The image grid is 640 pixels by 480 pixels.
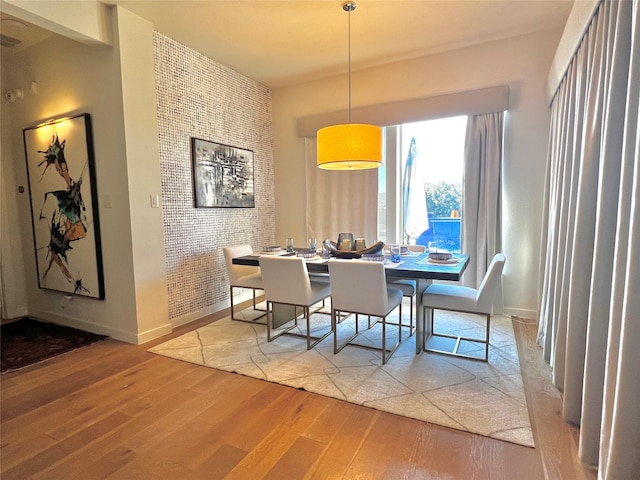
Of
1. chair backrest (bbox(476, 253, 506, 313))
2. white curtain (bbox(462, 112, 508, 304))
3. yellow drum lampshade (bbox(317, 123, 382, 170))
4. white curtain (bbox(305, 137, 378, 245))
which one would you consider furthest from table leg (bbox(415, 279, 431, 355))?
white curtain (bbox(305, 137, 378, 245))

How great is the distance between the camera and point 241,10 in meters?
2.90

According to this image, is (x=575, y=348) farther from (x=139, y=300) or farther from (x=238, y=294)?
(x=238, y=294)

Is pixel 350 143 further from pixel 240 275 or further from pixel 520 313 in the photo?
pixel 520 313

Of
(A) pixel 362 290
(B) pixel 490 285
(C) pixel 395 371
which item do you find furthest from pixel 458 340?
(A) pixel 362 290

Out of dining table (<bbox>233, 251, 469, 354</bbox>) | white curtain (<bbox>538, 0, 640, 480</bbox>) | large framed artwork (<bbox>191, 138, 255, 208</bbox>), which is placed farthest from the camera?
large framed artwork (<bbox>191, 138, 255, 208</bbox>)

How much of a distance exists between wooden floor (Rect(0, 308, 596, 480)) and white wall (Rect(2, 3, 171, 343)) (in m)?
0.80

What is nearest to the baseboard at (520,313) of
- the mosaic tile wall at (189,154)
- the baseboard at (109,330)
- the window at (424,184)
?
the window at (424,184)

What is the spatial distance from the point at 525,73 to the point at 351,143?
2.09 meters

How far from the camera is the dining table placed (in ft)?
7.88

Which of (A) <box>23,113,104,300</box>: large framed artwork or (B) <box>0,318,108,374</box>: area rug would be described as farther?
(A) <box>23,113,104,300</box>: large framed artwork

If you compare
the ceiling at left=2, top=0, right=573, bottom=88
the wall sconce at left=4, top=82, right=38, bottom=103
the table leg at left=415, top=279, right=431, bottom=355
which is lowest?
the table leg at left=415, top=279, right=431, bottom=355

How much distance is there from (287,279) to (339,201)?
1.91 metres

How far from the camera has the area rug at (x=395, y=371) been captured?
194 cm

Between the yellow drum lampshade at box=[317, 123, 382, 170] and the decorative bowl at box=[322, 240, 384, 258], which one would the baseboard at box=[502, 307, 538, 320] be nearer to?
the decorative bowl at box=[322, 240, 384, 258]
